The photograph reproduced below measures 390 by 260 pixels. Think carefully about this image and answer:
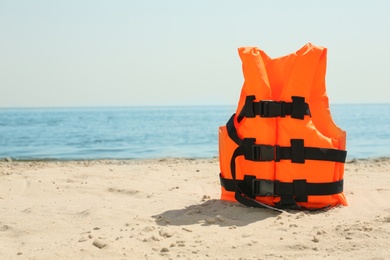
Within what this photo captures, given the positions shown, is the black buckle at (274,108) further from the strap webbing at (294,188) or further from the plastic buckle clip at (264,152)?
the strap webbing at (294,188)

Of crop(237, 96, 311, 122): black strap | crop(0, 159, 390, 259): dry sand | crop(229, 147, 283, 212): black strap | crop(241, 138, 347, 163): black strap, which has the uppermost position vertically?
crop(237, 96, 311, 122): black strap

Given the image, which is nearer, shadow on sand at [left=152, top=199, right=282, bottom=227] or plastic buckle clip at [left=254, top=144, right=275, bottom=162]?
shadow on sand at [left=152, top=199, right=282, bottom=227]

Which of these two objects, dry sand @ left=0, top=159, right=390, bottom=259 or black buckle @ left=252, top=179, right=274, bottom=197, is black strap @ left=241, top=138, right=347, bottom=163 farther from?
dry sand @ left=0, top=159, right=390, bottom=259

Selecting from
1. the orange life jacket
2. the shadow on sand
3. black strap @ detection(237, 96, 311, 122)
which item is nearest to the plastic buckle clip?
the orange life jacket

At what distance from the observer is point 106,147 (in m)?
15.6

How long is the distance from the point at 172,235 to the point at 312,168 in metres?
1.43

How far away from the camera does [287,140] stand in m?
4.25

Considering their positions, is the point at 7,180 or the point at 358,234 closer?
the point at 358,234

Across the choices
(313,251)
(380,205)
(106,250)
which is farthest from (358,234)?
(106,250)

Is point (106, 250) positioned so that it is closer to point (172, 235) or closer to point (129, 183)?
point (172, 235)

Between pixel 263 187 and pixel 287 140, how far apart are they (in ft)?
1.51

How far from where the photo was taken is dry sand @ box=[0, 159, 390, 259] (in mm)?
3221

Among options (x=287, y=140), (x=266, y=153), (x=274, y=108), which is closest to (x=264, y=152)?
(x=266, y=153)

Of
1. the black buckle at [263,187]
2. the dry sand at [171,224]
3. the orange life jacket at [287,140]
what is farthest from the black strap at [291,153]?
the dry sand at [171,224]
